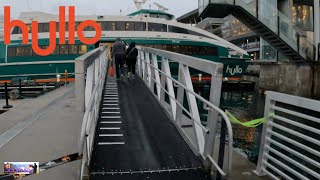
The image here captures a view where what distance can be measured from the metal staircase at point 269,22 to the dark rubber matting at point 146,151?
12.5 metres

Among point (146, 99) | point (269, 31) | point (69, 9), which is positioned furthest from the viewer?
point (69, 9)

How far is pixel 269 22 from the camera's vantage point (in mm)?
18938

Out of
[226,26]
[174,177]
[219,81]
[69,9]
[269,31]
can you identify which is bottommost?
[174,177]

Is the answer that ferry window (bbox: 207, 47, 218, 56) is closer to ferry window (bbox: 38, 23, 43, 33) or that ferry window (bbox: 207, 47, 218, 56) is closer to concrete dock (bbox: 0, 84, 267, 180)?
ferry window (bbox: 38, 23, 43, 33)

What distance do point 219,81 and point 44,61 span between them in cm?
2284

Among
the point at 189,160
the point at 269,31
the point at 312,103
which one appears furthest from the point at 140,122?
the point at 269,31

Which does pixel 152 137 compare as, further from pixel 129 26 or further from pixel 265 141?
pixel 129 26

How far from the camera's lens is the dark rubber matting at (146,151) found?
410cm

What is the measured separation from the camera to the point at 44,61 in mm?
24406

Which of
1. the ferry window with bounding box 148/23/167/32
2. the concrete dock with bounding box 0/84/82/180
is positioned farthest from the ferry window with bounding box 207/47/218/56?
the concrete dock with bounding box 0/84/82/180

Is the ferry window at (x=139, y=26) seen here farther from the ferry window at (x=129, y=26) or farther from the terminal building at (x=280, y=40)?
the terminal building at (x=280, y=40)

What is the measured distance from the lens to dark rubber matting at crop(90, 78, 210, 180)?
4102 mm

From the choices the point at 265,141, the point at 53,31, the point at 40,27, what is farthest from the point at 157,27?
the point at 265,141

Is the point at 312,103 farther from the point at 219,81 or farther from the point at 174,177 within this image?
the point at 174,177
